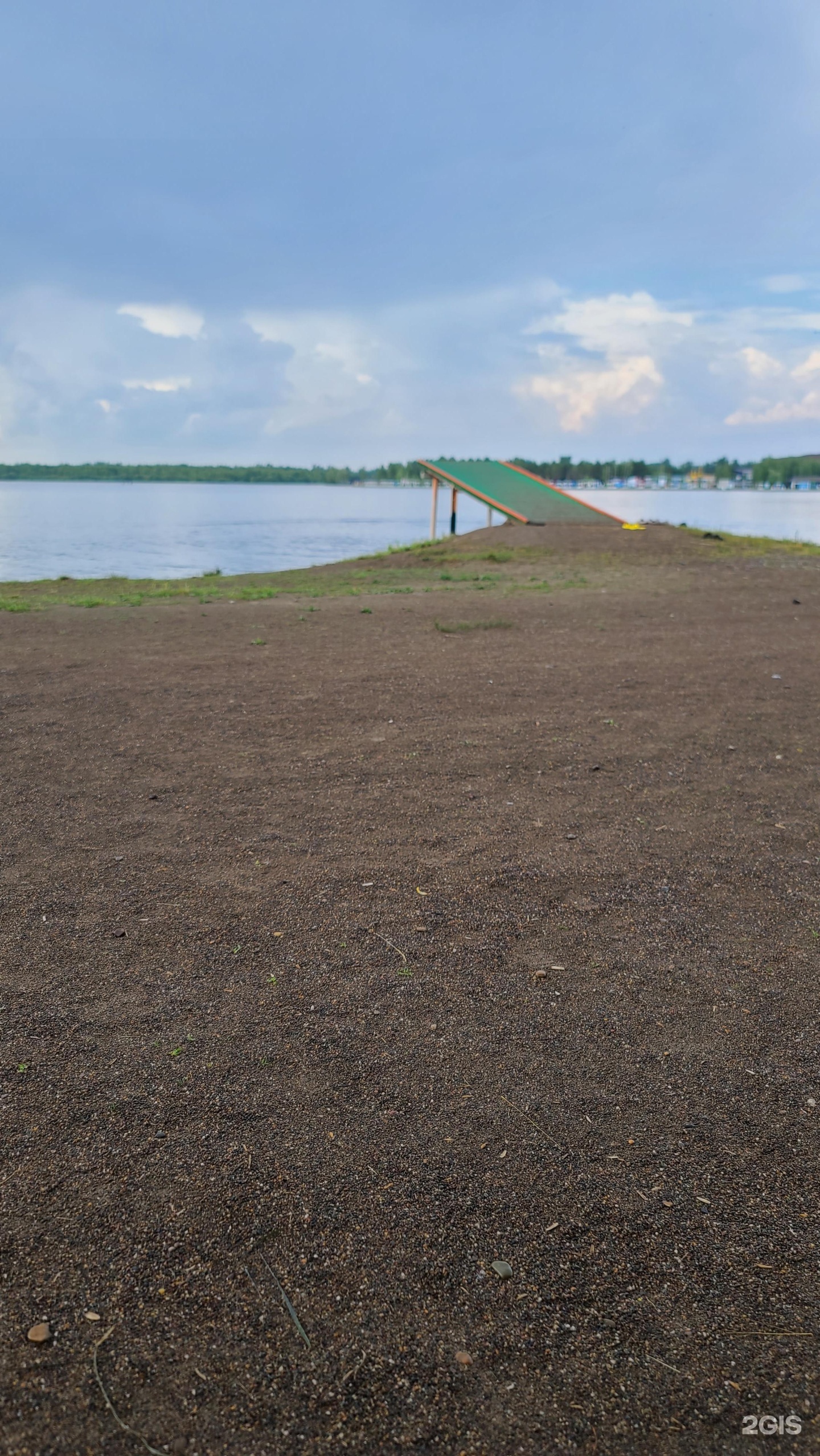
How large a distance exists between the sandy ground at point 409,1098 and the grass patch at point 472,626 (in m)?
5.89

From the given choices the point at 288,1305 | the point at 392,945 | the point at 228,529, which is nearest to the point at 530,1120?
the point at 288,1305

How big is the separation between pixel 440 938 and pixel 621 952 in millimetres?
754

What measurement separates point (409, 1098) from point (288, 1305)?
0.78 metres

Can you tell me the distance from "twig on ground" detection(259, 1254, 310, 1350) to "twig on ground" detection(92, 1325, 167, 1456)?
345 mm

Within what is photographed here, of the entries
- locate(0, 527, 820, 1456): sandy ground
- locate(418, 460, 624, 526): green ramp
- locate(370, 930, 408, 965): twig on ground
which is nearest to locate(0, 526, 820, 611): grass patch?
locate(418, 460, 624, 526): green ramp

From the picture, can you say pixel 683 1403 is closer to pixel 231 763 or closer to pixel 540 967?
pixel 540 967

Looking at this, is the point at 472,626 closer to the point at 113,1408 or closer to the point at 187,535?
the point at 113,1408

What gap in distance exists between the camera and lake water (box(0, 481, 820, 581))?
2528 cm

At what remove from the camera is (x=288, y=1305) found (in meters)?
2.03

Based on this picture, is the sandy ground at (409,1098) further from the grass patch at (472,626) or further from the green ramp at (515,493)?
the green ramp at (515,493)

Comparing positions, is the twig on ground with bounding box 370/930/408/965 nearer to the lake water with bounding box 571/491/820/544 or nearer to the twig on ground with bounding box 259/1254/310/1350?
the twig on ground with bounding box 259/1254/310/1350

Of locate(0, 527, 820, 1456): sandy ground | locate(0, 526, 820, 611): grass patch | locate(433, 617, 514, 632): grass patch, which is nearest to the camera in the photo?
locate(0, 527, 820, 1456): sandy ground
